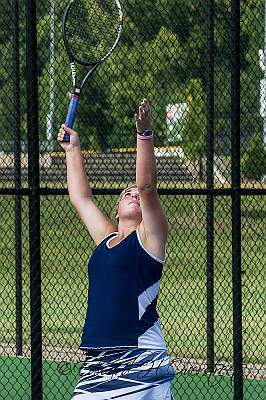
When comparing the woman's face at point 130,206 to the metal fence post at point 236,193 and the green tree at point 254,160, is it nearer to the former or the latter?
the metal fence post at point 236,193

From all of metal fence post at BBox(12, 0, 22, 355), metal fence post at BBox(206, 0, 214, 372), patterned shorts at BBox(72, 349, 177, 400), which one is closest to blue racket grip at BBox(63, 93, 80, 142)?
patterned shorts at BBox(72, 349, 177, 400)

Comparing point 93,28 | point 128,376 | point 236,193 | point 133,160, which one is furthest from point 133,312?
point 133,160

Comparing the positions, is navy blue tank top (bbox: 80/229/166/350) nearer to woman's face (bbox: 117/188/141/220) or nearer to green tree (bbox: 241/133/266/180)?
woman's face (bbox: 117/188/141/220)

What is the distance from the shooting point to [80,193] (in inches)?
190

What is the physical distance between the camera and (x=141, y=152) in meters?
4.21

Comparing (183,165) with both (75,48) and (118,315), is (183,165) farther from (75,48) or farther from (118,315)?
(118,315)

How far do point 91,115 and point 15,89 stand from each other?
241 cm

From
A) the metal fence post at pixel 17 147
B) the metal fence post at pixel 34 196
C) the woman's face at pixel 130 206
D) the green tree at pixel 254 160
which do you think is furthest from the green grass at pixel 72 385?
the woman's face at pixel 130 206

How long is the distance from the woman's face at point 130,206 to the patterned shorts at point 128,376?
0.56 metres

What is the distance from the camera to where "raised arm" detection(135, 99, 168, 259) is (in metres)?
4.20

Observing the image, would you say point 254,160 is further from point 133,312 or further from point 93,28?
point 133,312

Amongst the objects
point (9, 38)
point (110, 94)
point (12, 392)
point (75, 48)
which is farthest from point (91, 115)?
point (75, 48)

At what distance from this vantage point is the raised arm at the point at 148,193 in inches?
165

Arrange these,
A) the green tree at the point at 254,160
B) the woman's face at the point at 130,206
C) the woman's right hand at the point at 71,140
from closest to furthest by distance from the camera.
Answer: the woman's face at the point at 130,206 → the woman's right hand at the point at 71,140 → the green tree at the point at 254,160
